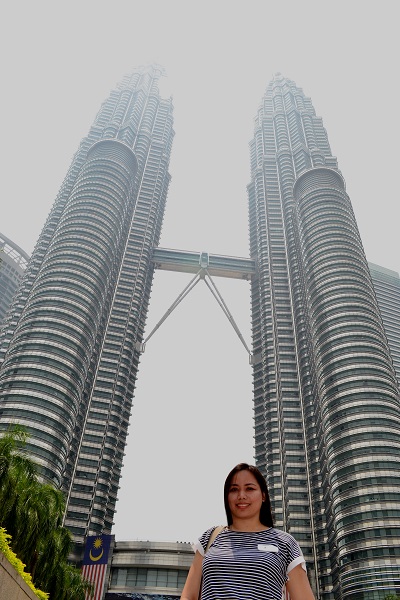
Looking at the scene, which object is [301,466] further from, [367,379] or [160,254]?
[160,254]

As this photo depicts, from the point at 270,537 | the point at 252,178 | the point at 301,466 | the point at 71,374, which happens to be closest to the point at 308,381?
the point at 301,466

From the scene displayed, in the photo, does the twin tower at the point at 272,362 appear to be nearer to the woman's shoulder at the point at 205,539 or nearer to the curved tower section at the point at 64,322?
the curved tower section at the point at 64,322

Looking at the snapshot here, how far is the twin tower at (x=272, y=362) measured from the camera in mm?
86438

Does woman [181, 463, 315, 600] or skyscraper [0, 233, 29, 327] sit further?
skyscraper [0, 233, 29, 327]

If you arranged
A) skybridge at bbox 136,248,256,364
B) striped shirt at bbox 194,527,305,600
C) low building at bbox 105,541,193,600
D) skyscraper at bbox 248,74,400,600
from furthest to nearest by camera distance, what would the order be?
skybridge at bbox 136,248,256,364 < low building at bbox 105,541,193,600 < skyscraper at bbox 248,74,400,600 < striped shirt at bbox 194,527,305,600

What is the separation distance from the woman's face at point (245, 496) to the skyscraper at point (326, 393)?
83.3m

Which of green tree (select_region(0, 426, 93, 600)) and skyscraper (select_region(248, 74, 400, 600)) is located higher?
skyscraper (select_region(248, 74, 400, 600))

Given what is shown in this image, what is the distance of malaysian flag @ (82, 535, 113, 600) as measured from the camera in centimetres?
6562

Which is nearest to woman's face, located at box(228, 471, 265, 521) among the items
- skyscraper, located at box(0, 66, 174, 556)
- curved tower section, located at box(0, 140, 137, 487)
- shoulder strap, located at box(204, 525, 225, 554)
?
shoulder strap, located at box(204, 525, 225, 554)

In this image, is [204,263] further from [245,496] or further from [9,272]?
[245,496]

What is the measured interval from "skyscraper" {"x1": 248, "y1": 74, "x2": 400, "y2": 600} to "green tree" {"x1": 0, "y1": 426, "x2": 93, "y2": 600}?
57026mm

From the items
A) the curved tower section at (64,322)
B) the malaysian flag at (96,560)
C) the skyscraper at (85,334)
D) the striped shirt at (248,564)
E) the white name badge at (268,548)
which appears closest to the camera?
the striped shirt at (248,564)

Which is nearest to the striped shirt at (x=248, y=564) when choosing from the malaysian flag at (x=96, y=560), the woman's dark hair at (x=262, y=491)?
the woman's dark hair at (x=262, y=491)

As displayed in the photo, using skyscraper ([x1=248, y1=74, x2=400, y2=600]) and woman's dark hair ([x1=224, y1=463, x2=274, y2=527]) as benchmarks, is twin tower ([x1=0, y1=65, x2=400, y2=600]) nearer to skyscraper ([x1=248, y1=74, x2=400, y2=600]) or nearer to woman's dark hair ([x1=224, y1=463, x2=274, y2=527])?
skyscraper ([x1=248, y1=74, x2=400, y2=600])
